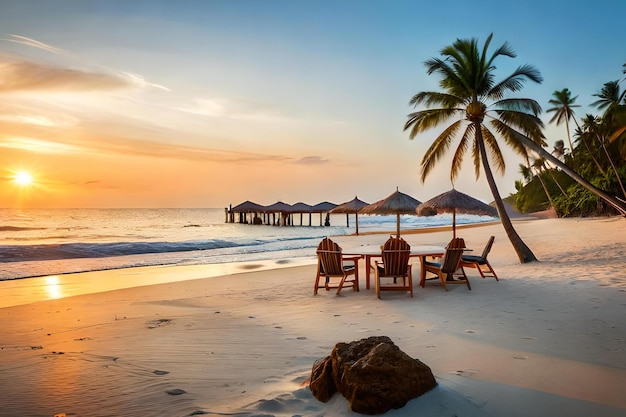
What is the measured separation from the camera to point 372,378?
3.00m

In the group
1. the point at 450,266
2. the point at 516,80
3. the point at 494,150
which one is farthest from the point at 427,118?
the point at 450,266

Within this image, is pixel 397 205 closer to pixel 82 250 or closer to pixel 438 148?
pixel 438 148

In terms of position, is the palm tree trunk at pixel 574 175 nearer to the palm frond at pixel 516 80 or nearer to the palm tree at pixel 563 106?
the palm frond at pixel 516 80

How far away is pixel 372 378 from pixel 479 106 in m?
12.1

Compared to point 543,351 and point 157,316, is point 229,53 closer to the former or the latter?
point 157,316

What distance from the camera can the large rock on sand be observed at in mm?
2943

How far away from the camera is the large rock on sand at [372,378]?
9.66 feet

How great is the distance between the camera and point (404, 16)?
36.3 feet

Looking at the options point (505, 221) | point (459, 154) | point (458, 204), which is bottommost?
point (505, 221)

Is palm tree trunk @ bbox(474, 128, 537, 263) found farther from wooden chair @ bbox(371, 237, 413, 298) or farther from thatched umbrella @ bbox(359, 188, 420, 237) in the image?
wooden chair @ bbox(371, 237, 413, 298)

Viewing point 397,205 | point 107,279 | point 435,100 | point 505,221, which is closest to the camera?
point 107,279

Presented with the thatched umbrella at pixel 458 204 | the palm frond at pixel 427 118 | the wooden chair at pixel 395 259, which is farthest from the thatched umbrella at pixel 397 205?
the wooden chair at pixel 395 259

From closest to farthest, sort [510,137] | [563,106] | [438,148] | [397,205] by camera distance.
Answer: [510,137], [438,148], [397,205], [563,106]

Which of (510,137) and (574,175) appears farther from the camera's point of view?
(510,137)
